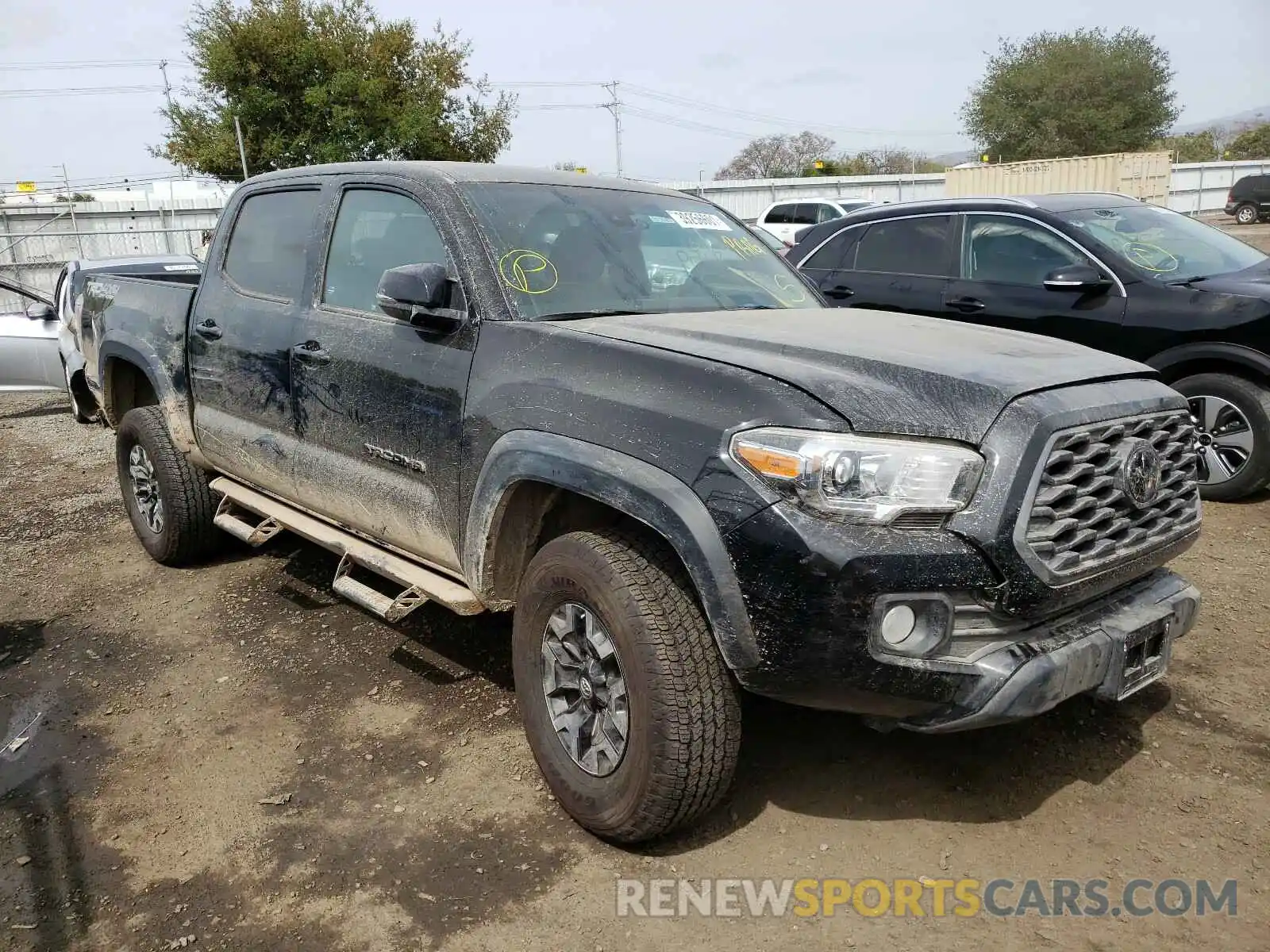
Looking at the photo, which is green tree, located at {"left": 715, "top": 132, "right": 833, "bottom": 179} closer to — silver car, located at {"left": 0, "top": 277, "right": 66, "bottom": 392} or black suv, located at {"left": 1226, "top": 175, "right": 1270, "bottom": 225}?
black suv, located at {"left": 1226, "top": 175, "right": 1270, "bottom": 225}

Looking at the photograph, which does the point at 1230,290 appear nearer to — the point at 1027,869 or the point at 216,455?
the point at 1027,869

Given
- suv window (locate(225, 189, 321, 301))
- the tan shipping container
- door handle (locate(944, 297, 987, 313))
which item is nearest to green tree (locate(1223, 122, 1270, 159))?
the tan shipping container

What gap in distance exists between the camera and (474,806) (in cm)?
312

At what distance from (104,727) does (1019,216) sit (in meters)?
5.82

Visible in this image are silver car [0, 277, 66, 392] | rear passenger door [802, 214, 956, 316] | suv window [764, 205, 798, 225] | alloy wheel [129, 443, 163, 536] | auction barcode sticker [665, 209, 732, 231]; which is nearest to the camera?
auction barcode sticker [665, 209, 732, 231]

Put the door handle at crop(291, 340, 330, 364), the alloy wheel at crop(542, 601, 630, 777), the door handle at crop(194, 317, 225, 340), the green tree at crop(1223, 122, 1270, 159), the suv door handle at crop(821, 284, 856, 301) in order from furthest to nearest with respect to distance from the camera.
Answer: the green tree at crop(1223, 122, 1270, 159) → the suv door handle at crop(821, 284, 856, 301) → the door handle at crop(194, 317, 225, 340) → the door handle at crop(291, 340, 330, 364) → the alloy wheel at crop(542, 601, 630, 777)

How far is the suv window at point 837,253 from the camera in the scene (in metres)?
7.28

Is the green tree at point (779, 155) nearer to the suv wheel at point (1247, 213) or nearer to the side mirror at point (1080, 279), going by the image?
the suv wheel at point (1247, 213)

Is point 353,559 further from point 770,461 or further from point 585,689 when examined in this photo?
point 770,461

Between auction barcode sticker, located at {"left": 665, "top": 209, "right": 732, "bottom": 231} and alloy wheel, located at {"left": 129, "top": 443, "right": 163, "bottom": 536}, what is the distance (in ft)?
10.5

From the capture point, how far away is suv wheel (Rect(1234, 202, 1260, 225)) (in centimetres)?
3112

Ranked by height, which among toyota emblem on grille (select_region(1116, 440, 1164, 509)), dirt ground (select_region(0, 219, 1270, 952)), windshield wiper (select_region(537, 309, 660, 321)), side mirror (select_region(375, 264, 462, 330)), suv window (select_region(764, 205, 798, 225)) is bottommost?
dirt ground (select_region(0, 219, 1270, 952))

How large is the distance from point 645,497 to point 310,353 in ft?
6.32

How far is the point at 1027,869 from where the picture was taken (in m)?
2.72
